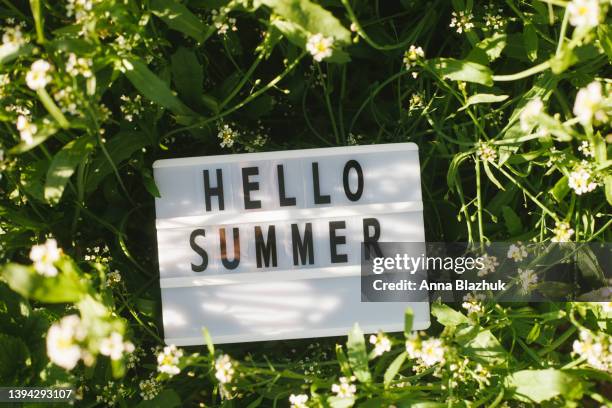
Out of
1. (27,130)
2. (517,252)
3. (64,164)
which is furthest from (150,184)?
(517,252)

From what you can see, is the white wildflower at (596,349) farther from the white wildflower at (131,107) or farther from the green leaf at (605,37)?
the white wildflower at (131,107)

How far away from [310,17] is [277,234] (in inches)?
17.4

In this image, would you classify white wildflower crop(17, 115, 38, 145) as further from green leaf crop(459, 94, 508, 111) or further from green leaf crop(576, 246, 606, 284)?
green leaf crop(576, 246, 606, 284)

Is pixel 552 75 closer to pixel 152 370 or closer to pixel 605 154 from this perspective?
pixel 605 154

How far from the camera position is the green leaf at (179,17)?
0.98 m

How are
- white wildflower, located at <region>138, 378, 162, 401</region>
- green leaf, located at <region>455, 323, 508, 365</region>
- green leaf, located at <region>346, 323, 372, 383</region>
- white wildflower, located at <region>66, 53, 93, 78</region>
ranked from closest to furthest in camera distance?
1. white wildflower, located at <region>66, 53, 93, 78</region>
2. green leaf, located at <region>346, 323, 372, 383</region>
3. green leaf, located at <region>455, 323, 508, 365</region>
4. white wildflower, located at <region>138, 378, 162, 401</region>

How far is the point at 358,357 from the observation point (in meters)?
1.00

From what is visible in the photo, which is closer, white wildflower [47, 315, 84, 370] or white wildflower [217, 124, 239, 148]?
white wildflower [47, 315, 84, 370]

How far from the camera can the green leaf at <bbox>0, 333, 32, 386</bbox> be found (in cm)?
107

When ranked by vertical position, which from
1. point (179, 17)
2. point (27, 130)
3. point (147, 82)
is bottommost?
point (27, 130)

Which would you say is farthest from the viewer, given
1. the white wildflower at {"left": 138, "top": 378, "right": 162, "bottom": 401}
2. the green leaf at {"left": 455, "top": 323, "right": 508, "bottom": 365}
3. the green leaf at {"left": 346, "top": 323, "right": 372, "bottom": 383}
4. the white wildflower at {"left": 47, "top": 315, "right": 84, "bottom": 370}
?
the white wildflower at {"left": 138, "top": 378, "right": 162, "bottom": 401}

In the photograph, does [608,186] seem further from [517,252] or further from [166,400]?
[166,400]

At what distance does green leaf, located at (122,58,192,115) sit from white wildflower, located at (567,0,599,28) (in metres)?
0.65

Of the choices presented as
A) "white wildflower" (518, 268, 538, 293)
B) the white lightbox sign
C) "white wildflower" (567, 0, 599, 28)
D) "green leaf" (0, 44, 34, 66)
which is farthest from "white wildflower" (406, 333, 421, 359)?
"green leaf" (0, 44, 34, 66)
